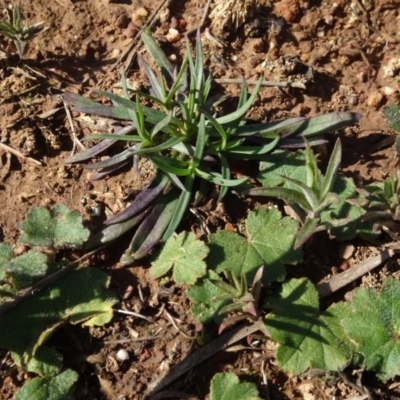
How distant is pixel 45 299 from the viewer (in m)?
2.51

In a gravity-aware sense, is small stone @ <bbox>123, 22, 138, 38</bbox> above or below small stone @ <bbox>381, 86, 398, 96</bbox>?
above

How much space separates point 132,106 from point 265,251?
88 cm

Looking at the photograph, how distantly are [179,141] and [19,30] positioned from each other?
3.57 feet

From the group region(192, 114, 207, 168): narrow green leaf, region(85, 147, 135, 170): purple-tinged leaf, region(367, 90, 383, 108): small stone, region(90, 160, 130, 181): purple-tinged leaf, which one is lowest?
region(90, 160, 130, 181): purple-tinged leaf

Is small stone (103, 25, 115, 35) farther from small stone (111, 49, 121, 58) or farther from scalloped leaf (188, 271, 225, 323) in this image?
scalloped leaf (188, 271, 225, 323)

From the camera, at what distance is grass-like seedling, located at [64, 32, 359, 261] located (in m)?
2.52

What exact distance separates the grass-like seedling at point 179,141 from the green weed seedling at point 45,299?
0.17 m

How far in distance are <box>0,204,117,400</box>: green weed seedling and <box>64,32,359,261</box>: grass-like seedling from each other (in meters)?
0.17

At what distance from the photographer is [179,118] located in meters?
2.69

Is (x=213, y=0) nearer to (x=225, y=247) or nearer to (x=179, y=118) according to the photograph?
(x=179, y=118)

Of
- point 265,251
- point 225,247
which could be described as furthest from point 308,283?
point 225,247

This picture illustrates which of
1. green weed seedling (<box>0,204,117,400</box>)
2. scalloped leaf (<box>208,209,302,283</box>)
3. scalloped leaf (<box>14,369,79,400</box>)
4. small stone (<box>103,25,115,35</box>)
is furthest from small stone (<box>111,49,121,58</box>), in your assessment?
scalloped leaf (<box>14,369,79,400</box>)

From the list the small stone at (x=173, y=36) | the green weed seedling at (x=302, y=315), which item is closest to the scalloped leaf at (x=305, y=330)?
the green weed seedling at (x=302, y=315)

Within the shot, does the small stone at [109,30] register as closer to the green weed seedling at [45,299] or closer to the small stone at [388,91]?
the green weed seedling at [45,299]
